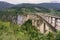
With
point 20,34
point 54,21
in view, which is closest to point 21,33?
point 20,34

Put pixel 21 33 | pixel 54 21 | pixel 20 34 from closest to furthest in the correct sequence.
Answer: pixel 20 34 → pixel 21 33 → pixel 54 21

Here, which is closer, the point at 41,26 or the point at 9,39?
the point at 9,39

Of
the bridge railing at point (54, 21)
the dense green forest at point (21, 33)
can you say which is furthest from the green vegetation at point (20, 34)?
the bridge railing at point (54, 21)

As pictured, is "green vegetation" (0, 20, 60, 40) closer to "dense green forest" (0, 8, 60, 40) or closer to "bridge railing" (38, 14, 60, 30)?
"dense green forest" (0, 8, 60, 40)

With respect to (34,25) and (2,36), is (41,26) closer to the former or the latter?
(34,25)

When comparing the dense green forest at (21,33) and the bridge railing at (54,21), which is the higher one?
the dense green forest at (21,33)

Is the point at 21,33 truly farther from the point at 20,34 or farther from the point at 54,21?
the point at 54,21

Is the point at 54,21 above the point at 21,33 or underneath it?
underneath

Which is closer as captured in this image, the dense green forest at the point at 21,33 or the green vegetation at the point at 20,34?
the green vegetation at the point at 20,34

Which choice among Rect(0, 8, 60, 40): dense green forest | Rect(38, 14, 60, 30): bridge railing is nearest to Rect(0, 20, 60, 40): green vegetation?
Rect(0, 8, 60, 40): dense green forest

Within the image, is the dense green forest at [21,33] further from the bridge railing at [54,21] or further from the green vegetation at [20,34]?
the bridge railing at [54,21]

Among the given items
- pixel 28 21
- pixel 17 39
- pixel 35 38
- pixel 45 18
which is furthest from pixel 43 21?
pixel 17 39
